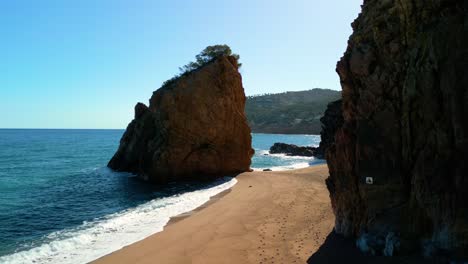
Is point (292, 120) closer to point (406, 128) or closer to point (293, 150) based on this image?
point (293, 150)

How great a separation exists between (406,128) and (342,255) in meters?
4.26

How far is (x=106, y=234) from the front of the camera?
15.5m

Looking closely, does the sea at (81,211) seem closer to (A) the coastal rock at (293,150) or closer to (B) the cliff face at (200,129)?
(B) the cliff face at (200,129)

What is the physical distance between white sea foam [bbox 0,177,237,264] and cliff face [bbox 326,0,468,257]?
9.02 meters

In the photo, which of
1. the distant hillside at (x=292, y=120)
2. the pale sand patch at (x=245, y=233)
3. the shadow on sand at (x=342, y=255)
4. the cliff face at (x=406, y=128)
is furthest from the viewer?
the distant hillside at (x=292, y=120)

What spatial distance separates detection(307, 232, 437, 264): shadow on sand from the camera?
30.1ft

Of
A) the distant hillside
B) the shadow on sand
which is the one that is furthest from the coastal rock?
the distant hillside

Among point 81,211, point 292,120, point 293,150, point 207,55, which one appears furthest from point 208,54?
point 292,120

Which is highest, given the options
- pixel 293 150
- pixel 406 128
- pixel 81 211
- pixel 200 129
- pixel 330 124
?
pixel 330 124

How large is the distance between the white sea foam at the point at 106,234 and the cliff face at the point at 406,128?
29.6 feet

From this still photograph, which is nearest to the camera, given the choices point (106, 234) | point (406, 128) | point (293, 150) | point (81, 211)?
point (406, 128)

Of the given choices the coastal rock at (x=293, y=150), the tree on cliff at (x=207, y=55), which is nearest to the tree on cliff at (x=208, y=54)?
the tree on cliff at (x=207, y=55)

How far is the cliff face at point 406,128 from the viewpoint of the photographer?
8188 millimetres

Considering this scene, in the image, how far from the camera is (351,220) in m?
11.8
